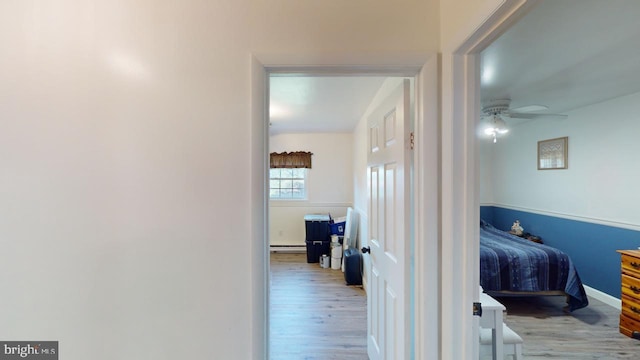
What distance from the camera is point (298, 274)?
3723 millimetres

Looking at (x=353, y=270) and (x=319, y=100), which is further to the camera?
(x=353, y=270)

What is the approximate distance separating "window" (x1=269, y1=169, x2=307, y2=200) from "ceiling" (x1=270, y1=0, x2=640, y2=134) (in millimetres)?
1689

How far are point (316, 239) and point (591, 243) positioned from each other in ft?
11.9

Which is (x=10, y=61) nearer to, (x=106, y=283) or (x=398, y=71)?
(x=106, y=283)

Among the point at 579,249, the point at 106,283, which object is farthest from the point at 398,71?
the point at 579,249

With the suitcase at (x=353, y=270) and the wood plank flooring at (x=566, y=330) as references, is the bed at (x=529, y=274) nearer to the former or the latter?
the wood plank flooring at (x=566, y=330)

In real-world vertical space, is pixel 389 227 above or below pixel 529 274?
above

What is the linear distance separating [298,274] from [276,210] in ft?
4.98

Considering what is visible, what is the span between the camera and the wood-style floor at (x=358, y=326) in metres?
2.07

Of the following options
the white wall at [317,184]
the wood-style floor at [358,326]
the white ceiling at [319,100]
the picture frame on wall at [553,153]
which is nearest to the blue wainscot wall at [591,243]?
the wood-style floor at [358,326]

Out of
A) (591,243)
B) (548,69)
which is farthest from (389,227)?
(591,243)

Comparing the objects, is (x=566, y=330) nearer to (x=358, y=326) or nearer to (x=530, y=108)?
(x=358, y=326)

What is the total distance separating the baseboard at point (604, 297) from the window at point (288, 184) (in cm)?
428

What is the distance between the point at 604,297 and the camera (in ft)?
9.52
